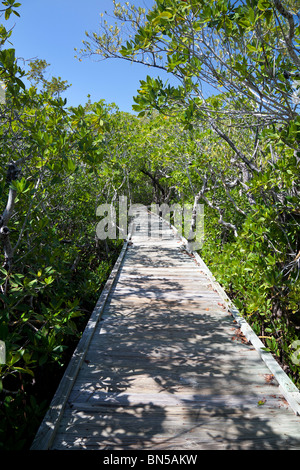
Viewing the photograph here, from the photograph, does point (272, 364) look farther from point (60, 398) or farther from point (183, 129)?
point (183, 129)

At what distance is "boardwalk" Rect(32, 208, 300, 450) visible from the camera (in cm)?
235

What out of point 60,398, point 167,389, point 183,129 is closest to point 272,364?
point 167,389

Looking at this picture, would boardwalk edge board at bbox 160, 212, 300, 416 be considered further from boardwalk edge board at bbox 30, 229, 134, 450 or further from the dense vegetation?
boardwalk edge board at bbox 30, 229, 134, 450

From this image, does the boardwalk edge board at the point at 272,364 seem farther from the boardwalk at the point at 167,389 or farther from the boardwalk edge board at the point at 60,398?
the boardwalk edge board at the point at 60,398

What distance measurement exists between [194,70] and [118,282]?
15.3 feet

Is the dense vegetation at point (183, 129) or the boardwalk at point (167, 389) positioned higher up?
the dense vegetation at point (183, 129)

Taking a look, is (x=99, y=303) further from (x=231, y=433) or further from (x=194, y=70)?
(x=194, y=70)

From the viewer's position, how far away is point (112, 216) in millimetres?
9320

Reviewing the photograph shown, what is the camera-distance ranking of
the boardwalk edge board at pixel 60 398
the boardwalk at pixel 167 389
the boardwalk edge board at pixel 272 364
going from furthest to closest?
the boardwalk edge board at pixel 272 364
the boardwalk at pixel 167 389
the boardwalk edge board at pixel 60 398

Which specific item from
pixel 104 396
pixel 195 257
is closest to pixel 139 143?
pixel 195 257

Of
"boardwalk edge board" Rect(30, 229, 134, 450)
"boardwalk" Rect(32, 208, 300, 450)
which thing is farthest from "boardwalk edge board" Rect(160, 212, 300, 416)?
"boardwalk edge board" Rect(30, 229, 134, 450)

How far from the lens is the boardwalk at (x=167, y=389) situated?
92.5 inches

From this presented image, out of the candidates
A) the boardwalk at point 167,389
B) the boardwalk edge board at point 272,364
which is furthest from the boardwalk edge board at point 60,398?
the boardwalk edge board at point 272,364

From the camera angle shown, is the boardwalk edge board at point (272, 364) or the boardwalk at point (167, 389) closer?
the boardwalk at point (167, 389)
